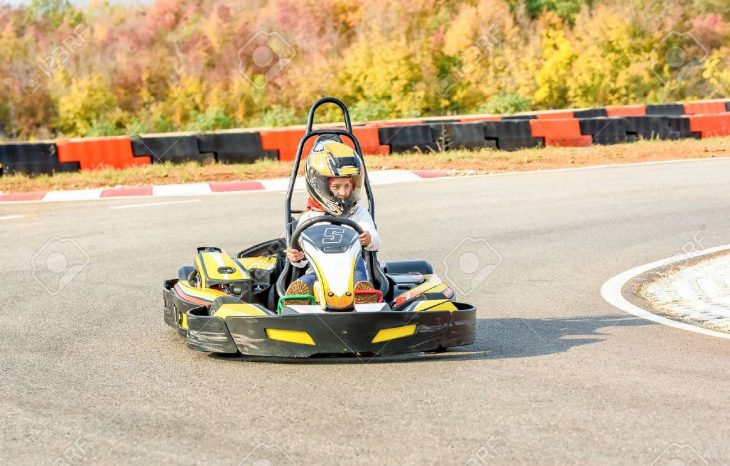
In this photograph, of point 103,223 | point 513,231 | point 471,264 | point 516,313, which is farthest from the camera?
point 103,223

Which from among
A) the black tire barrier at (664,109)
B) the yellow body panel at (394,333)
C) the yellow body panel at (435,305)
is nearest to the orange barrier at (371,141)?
the black tire barrier at (664,109)

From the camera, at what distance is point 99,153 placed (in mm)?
17047

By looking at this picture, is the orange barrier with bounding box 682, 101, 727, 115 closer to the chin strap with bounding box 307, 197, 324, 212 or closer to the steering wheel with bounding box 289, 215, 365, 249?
the chin strap with bounding box 307, 197, 324, 212

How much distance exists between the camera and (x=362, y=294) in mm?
6355

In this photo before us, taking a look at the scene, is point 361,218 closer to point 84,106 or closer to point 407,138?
point 407,138

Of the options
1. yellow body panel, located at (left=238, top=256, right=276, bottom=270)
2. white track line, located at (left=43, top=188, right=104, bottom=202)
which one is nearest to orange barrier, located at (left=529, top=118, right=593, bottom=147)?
white track line, located at (left=43, top=188, right=104, bottom=202)

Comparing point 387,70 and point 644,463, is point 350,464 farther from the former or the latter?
point 387,70

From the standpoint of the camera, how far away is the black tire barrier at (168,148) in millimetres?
17281

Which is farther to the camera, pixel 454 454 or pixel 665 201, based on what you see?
pixel 665 201

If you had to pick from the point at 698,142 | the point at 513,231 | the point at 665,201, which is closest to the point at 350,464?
the point at 513,231

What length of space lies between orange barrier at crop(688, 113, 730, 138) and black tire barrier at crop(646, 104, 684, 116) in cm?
365

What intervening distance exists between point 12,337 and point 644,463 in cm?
426

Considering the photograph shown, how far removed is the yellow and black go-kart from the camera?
5.89 metres

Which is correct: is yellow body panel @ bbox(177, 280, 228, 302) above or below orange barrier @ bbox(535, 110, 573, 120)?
above
